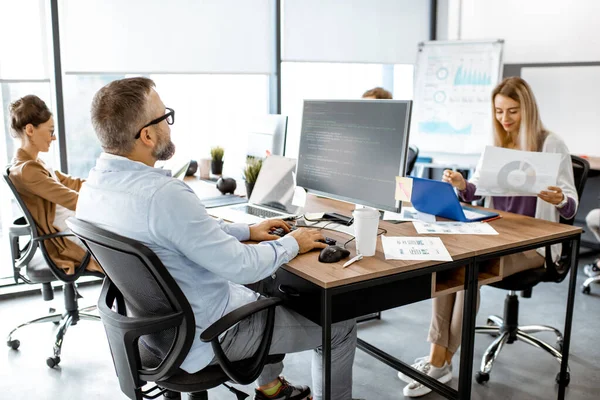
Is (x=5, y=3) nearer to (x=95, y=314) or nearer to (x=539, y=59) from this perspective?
(x=95, y=314)

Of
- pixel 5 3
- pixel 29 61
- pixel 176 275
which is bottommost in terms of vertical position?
pixel 176 275

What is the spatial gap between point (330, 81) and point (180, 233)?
3820 mm

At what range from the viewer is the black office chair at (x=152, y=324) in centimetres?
149

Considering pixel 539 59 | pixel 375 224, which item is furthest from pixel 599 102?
pixel 375 224

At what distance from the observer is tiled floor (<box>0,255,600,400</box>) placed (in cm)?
251

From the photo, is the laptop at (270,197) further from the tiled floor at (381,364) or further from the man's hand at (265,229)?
the tiled floor at (381,364)

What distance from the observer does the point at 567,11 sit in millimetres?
4430

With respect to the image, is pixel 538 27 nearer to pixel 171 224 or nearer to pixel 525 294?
pixel 525 294

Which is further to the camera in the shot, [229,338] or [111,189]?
[229,338]

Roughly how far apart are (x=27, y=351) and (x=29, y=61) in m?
1.70

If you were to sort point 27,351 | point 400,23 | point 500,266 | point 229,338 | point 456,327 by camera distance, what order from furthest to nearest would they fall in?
point 400,23 < point 27,351 < point 456,327 < point 500,266 < point 229,338

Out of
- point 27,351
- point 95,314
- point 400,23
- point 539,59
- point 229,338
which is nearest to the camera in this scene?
point 229,338

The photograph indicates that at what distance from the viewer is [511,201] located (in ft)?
8.74

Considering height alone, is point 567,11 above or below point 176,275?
above
